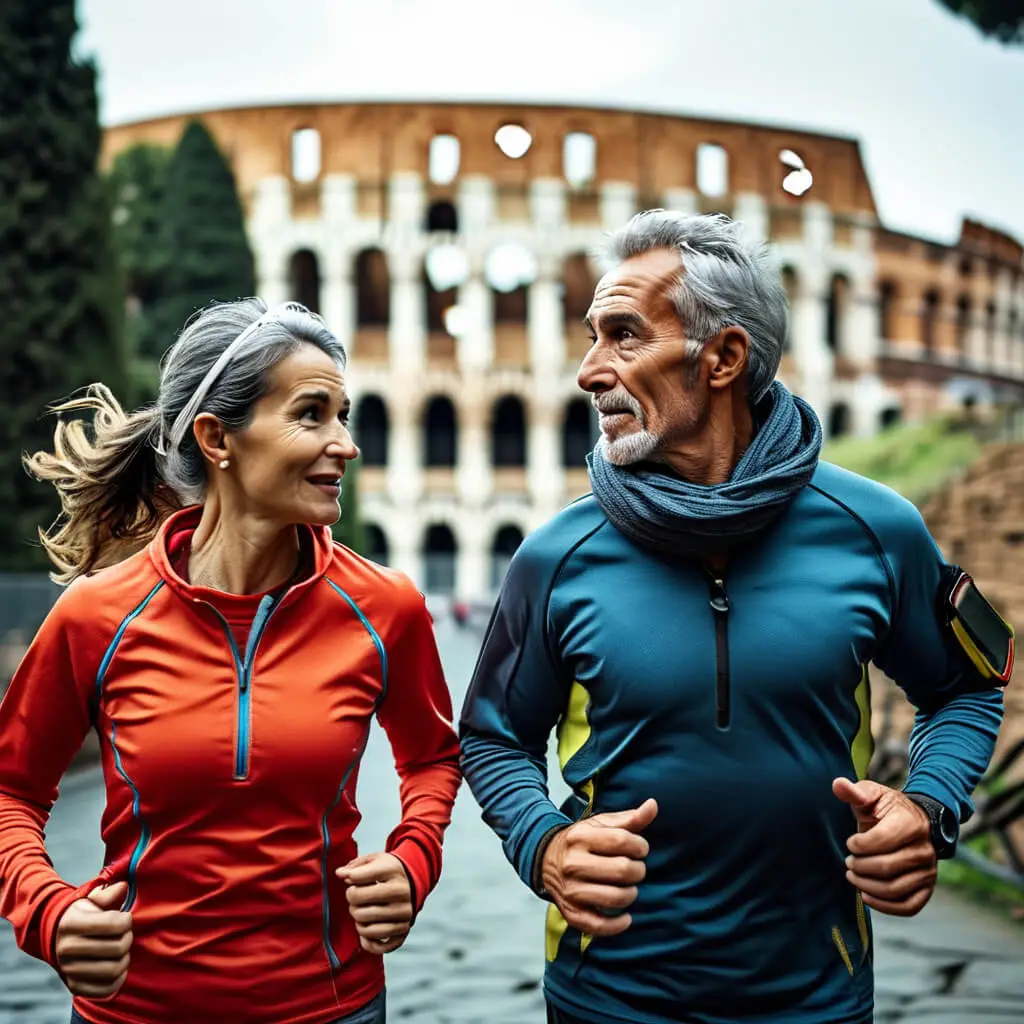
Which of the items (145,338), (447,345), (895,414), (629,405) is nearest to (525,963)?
(629,405)

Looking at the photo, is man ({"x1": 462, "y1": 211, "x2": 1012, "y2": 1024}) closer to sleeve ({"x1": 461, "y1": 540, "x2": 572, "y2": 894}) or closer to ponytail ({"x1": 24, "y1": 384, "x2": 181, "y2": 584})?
sleeve ({"x1": 461, "y1": 540, "x2": 572, "y2": 894})

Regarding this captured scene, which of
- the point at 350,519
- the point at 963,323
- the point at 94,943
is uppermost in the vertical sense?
the point at 963,323

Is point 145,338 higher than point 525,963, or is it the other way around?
point 145,338

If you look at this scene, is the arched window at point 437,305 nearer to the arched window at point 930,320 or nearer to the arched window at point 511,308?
the arched window at point 511,308

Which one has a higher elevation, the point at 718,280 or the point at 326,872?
the point at 718,280

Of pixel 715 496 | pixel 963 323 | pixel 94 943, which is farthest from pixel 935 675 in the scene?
pixel 963 323

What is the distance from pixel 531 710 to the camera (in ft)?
7.92

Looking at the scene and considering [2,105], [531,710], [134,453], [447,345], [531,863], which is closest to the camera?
[531,863]

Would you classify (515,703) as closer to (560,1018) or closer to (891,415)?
(560,1018)

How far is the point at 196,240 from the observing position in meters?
33.7

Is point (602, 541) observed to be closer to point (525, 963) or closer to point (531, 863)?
point (531, 863)

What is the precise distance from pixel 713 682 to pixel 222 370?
3.53 ft

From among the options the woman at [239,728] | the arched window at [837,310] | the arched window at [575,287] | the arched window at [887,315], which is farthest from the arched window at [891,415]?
the woman at [239,728]

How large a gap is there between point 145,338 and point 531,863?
33.7 meters
